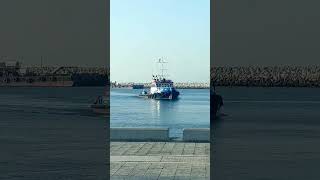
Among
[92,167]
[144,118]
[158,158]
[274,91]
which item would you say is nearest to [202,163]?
[158,158]

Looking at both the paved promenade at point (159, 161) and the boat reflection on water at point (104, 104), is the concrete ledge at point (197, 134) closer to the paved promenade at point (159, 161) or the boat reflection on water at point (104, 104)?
the paved promenade at point (159, 161)

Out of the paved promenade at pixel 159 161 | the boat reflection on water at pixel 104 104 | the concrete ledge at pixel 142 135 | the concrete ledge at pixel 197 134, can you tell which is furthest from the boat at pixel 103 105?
the paved promenade at pixel 159 161

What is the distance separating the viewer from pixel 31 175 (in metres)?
6.78

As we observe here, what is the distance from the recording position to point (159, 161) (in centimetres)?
728

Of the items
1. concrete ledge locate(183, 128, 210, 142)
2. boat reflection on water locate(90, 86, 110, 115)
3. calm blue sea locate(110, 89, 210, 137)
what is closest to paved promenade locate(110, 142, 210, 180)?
boat reflection on water locate(90, 86, 110, 115)

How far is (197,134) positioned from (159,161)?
3.63 meters

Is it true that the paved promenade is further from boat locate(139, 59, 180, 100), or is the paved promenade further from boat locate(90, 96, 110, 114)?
boat locate(139, 59, 180, 100)

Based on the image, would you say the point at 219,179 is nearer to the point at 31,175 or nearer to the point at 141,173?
the point at 141,173

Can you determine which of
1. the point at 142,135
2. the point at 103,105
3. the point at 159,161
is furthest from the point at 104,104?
the point at 159,161

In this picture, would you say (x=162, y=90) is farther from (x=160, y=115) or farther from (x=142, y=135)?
(x=142, y=135)

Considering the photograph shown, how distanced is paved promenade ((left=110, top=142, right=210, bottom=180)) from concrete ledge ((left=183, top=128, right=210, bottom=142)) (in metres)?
0.84

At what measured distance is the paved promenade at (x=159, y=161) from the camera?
6262mm

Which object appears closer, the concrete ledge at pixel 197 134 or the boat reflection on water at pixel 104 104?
the boat reflection on water at pixel 104 104

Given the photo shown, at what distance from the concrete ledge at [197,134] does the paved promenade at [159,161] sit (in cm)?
84
